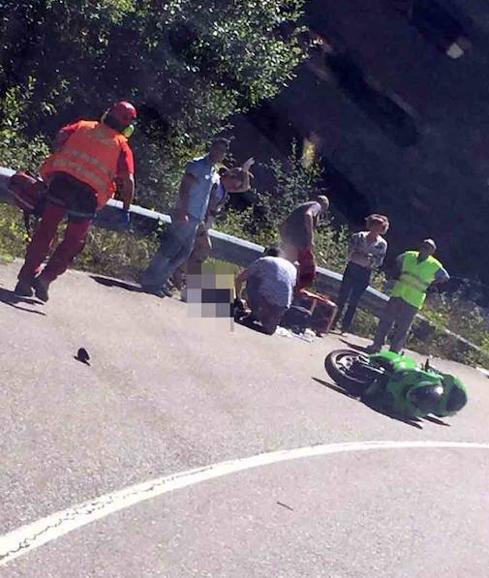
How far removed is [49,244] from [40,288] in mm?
363

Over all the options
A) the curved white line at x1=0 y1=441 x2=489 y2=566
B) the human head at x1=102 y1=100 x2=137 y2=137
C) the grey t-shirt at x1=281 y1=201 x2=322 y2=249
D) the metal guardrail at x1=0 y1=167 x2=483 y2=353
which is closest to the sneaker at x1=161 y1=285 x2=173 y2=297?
the metal guardrail at x1=0 y1=167 x2=483 y2=353

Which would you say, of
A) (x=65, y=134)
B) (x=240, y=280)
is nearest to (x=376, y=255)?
(x=240, y=280)

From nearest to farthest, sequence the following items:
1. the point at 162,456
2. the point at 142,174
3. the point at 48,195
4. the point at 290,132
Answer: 1. the point at 162,456
2. the point at 48,195
3. the point at 142,174
4. the point at 290,132

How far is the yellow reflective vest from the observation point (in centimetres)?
1798

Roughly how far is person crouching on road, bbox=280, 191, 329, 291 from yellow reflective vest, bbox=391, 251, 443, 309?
1.61 meters

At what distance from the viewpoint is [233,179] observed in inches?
617

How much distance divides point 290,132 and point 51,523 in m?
23.2

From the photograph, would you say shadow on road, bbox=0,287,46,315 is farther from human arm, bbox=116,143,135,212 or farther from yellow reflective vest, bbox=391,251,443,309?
yellow reflective vest, bbox=391,251,443,309

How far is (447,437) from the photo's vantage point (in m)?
13.7

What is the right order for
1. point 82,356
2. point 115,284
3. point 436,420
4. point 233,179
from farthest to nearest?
point 233,179 < point 115,284 < point 436,420 < point 82,356

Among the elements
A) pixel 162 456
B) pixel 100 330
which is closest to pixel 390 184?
pixel 100 330

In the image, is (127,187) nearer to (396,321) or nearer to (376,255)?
(396,321)

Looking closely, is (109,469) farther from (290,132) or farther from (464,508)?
(290,132)

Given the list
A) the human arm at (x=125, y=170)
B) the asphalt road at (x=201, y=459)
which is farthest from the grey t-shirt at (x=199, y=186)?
the human arm at (x=125, y=170)
